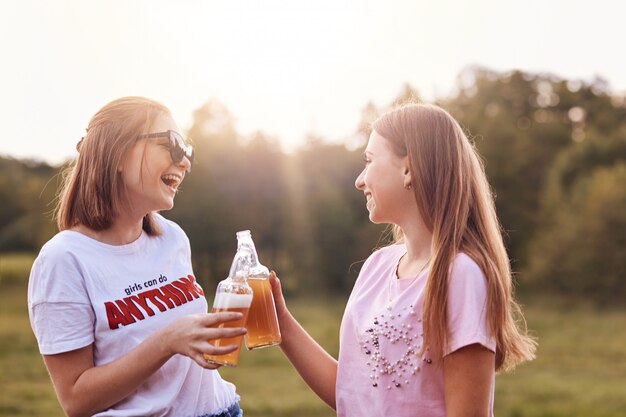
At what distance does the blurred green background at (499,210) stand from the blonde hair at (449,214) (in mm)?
20692

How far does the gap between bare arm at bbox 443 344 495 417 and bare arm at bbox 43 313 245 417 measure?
27.3 inches

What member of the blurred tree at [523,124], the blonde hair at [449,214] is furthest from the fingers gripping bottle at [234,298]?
the blurred tree at [523,124]

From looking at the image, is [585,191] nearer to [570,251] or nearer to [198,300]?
[570,251]

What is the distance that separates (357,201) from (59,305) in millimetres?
35764

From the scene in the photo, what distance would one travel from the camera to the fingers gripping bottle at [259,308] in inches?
111

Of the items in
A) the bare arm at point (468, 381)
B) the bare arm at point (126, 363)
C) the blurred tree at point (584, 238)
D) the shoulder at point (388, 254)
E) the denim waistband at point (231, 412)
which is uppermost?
the shoulder at point (388, 254)

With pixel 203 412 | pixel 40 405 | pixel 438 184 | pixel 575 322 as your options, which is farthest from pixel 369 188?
pixel 575 322

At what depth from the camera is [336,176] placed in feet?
127

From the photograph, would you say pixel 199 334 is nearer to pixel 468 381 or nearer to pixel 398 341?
pixel 398 341

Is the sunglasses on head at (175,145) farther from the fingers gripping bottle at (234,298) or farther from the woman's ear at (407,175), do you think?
the woman's ear at (407,175)

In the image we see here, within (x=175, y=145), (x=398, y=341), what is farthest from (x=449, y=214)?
(x=175, y=145)

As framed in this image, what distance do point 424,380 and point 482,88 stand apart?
4602 centimetres

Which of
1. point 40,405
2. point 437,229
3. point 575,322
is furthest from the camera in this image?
point 575,322

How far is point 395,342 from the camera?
267cm
